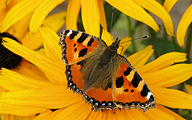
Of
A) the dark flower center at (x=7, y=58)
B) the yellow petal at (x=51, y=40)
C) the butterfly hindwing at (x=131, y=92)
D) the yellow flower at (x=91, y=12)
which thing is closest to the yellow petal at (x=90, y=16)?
the yellow flower at (x=91, y=12)

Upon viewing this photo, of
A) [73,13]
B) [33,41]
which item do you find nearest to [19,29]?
[33,41]

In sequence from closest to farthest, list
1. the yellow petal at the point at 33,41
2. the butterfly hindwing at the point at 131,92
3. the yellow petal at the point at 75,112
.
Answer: the butterfly hindwing at the point at 131,92, the yellow petal at the point at 75,112, the yellow petal at the point at 33,41

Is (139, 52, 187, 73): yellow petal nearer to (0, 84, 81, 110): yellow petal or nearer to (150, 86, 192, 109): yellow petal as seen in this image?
(150, 86, 192, 109): yellow petal

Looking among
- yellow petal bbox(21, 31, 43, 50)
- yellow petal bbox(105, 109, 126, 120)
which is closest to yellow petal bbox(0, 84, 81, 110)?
yellow petal bbox(105, 109, 126, 120)

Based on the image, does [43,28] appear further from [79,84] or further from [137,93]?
[137,93]

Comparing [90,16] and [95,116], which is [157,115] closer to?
[95,116]

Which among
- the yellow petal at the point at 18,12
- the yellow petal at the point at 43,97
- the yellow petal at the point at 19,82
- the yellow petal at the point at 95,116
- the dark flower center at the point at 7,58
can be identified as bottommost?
the yellow petal at the point at 95,116

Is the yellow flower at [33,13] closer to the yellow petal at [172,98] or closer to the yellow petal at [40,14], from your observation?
the yellow petal at [40,14]

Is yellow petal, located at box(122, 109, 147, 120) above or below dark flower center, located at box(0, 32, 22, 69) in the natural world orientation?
below
